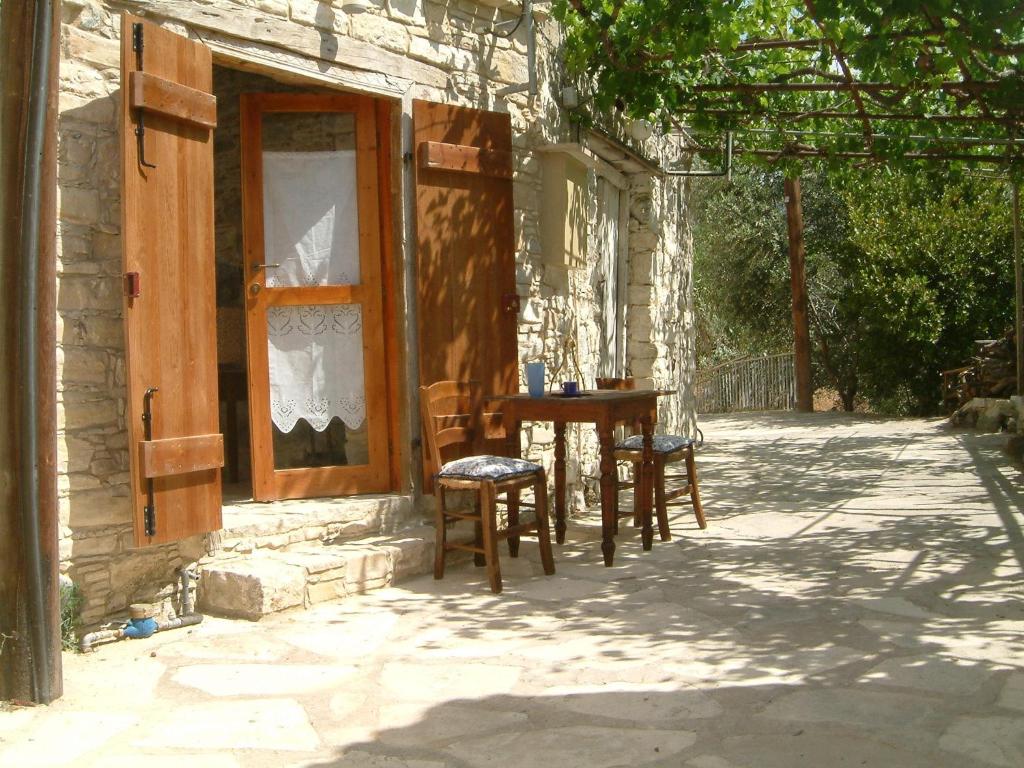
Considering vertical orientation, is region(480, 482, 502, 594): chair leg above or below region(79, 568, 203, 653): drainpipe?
above

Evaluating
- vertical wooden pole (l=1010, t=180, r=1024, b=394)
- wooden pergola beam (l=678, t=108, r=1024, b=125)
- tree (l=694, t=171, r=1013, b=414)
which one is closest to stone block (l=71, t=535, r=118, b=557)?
wooden pergola beam (l=678, t=108, r=1024, b=125)

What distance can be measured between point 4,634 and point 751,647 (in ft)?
8.16

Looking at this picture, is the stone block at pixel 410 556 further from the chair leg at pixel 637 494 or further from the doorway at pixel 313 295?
the chair leg at pixel 637 494

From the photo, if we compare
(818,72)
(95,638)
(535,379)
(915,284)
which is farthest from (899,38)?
(915,284)

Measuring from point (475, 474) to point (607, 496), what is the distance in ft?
2.62

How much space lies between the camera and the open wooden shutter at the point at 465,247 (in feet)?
17.7

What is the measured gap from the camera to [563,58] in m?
6.84

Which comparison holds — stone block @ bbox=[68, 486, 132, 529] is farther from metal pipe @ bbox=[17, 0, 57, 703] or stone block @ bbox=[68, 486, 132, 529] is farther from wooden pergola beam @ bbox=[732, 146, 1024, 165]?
wooden pergola beam @ bbox=[732, 146, 1024, 165]

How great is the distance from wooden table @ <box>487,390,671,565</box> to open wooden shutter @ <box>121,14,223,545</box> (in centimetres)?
159

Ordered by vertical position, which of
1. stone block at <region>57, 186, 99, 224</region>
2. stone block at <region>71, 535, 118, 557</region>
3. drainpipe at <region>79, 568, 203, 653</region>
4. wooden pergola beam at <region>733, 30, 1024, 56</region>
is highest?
wooden pergola beam at <region>733, 30, 1024, 56</region>

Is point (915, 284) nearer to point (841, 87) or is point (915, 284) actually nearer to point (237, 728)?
point (841, 87)

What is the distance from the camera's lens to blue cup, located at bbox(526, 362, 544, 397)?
525 centimetres

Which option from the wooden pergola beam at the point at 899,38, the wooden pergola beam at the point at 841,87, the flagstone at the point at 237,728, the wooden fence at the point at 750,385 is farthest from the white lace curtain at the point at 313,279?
the wooden fence at the point at 750,385

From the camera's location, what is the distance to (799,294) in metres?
15.7
